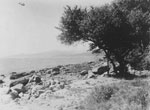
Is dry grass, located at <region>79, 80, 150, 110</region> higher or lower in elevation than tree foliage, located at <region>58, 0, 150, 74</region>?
lower

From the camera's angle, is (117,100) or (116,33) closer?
(117,100)

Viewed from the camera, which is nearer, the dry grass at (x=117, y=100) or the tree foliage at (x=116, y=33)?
the dry grass at (x=117, y=100)

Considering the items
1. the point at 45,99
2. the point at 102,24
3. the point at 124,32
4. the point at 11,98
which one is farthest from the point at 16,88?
the point at 124,32

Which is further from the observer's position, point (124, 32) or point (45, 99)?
point (124, 32)

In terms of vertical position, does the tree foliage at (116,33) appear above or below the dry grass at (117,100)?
above

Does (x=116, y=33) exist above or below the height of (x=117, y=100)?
above

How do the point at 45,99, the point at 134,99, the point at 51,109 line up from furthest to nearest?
the point at 45,99 < the point at 51,109 < the point at 134,99

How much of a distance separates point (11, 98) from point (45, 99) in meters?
4.33

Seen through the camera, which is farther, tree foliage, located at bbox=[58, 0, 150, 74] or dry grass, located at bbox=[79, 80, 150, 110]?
tree foliage, located at bbox=[58, 0, 150, 74]

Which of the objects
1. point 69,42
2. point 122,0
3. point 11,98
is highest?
point 122,0

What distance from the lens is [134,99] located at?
12.8m

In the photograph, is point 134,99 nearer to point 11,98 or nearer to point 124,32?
point 11,98

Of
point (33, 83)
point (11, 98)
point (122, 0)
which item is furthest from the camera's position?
point (122, 0)

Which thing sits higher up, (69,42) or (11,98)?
(69,42)
